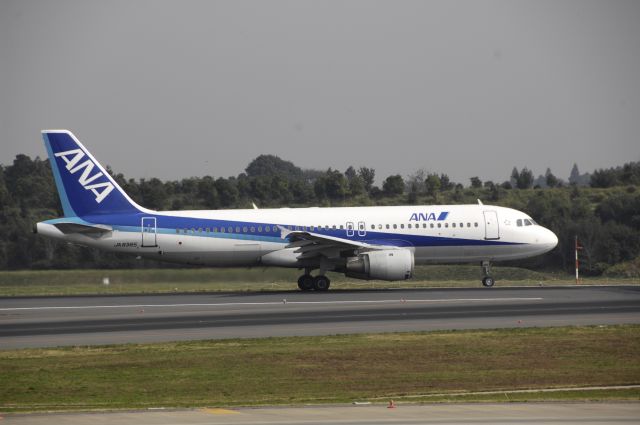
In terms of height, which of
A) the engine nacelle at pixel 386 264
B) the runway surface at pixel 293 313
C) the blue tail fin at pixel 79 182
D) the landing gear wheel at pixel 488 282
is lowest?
the runway surface at pixel 293 313

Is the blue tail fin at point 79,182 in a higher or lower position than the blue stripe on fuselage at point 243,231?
higher

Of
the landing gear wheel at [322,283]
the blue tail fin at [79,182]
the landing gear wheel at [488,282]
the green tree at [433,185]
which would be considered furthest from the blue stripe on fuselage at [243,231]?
the green tree at [433,185]

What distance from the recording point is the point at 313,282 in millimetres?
42688

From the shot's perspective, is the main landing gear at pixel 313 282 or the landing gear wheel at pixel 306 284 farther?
the landing gear wheel at pixel 306 284

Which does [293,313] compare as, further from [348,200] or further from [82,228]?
[348,200]

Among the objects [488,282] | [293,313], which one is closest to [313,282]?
[488,282]

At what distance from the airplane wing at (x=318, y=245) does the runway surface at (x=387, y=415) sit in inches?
919

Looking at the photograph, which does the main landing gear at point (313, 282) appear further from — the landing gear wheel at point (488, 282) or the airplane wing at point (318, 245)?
the landing gear wheel at point (488, 282)

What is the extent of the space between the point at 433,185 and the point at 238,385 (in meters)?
66.6

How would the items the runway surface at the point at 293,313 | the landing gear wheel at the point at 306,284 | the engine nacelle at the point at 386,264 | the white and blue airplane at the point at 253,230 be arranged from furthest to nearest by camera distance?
the landing gear wheel at the point at 306,284, the white and blue airplane at the point at 253,230, the engine nacelle at the point at 386,264, the runway surface at the point at 293,313

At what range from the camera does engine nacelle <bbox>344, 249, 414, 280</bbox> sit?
40.3m

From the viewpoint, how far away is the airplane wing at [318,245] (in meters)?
40.4

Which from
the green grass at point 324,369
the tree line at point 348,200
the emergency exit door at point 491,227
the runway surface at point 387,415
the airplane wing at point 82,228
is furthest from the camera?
the tree line at point 348,200

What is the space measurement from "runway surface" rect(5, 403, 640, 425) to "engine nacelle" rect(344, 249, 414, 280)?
23.2m
